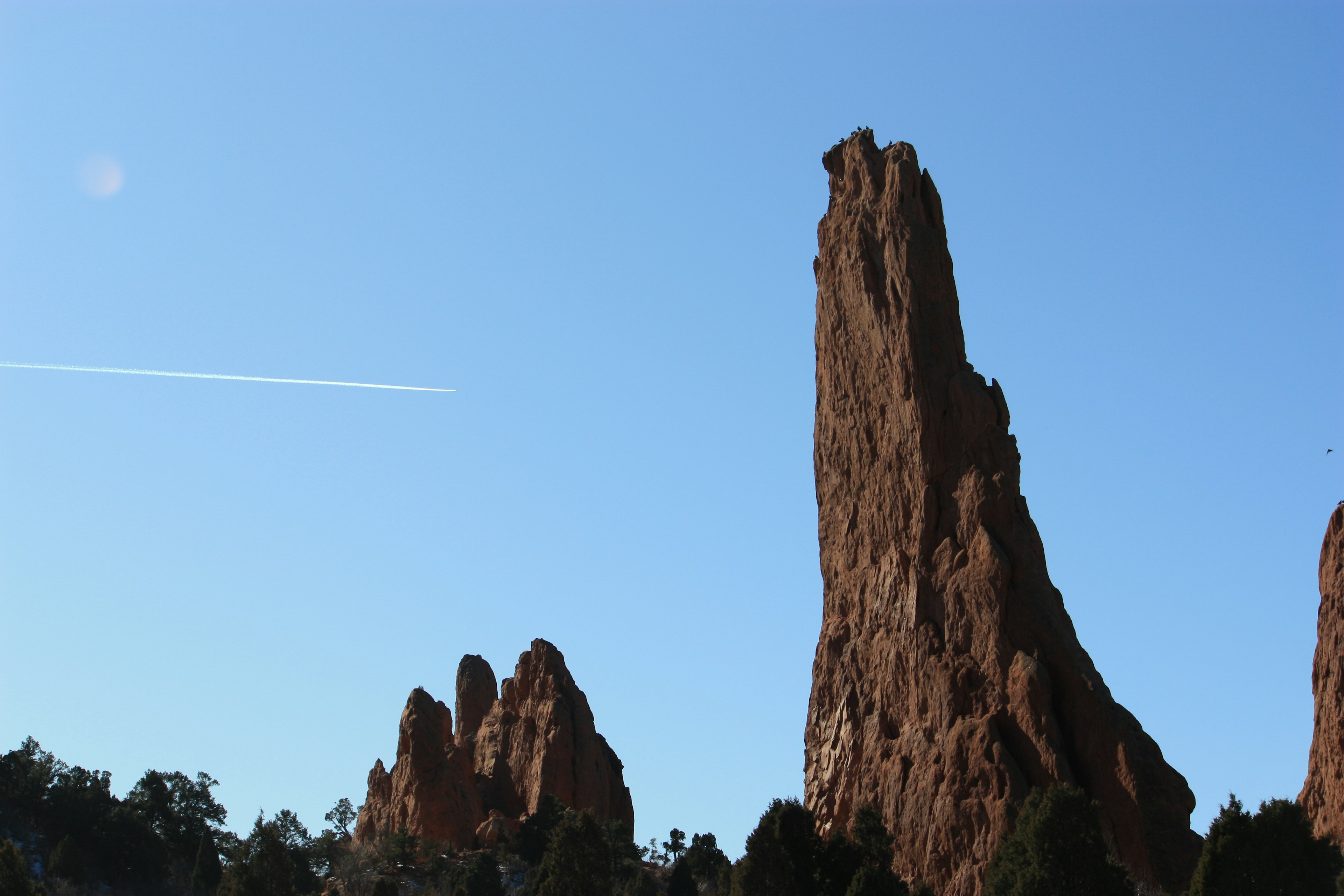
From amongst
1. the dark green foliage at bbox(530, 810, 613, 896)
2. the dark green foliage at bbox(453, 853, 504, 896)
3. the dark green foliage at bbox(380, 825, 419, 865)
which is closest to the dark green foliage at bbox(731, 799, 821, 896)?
the dark green foliage at bbox(530, 810, 613, 896)

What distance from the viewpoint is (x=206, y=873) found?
256 ft

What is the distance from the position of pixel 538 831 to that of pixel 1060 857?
4093cm

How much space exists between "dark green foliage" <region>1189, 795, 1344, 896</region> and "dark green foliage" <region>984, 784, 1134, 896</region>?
199 centimetres

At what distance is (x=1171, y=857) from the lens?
39.7 m

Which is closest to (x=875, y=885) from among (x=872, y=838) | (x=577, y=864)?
(x=872, y=838)

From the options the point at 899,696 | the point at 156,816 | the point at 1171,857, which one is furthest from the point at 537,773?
the point at 1171,857

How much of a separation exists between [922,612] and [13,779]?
2457 inches

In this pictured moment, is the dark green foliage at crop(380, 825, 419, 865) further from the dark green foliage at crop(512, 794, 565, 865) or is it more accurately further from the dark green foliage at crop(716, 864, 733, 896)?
the dark green foliage at crop(716, 864, 733, 896)

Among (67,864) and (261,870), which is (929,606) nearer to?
(261,870)

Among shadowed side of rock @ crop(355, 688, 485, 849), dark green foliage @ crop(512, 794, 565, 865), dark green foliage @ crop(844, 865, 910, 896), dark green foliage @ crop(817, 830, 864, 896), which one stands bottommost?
dark green foliage @ crop(844, 865, 910, 896)

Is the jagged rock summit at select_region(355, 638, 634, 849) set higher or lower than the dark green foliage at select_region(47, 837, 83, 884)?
higher

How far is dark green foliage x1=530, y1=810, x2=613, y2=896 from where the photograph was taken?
150 feet

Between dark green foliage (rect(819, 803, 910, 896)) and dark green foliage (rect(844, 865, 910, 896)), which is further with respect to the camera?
dark green foliage (rect(819, 803, 910, 896))

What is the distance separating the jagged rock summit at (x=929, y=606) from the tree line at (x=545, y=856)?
64.0 inches
